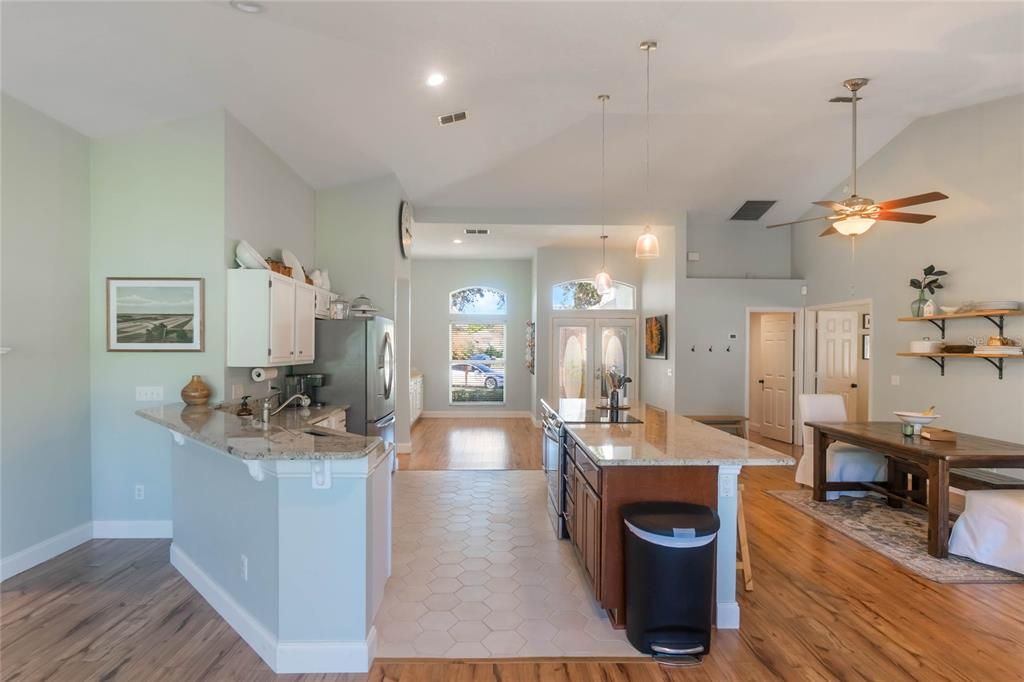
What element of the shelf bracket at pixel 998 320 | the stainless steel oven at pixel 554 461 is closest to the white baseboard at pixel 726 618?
the stainless steel oven at pixel 554 461

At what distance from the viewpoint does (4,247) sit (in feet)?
9.70

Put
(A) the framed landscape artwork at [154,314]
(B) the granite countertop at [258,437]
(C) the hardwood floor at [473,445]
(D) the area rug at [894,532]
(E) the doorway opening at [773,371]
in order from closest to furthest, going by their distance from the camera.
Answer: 1. (B) the granite countertop at [258,437]
2. (D) the area rug at [894,532]
3. (A) the framed landscape artwork at [154,314]
4. (C) the hardwood floor at [473,445]
5. (E) the doorway opening at [773,371]

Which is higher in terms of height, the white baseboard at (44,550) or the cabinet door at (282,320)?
the cabinet door at (282,320)

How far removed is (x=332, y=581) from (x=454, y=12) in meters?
2.96

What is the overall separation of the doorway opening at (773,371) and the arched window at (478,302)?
14.5 feet

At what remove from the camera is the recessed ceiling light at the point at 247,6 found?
2.52 m

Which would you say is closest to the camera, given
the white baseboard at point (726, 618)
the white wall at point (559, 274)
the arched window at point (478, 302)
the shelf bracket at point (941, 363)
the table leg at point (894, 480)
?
the white baseboard at point (726, 618)

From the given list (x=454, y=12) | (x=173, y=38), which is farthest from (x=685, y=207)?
(x=173, y=38)

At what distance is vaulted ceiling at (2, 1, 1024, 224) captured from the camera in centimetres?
280

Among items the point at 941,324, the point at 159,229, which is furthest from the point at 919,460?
the point at 159,229

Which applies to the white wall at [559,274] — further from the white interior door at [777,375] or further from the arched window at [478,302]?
the white interior door at [777,375]

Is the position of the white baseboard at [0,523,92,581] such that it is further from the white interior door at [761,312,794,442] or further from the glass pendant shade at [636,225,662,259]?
the white interior door at [761,312,794,442]

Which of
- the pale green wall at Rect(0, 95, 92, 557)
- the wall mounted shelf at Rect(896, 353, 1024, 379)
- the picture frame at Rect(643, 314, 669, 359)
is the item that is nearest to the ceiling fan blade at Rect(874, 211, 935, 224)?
the wall mounted shelf at Rect(896, 353, 1024, 379)

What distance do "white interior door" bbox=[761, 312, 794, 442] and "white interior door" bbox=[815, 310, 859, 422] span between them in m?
0.38
